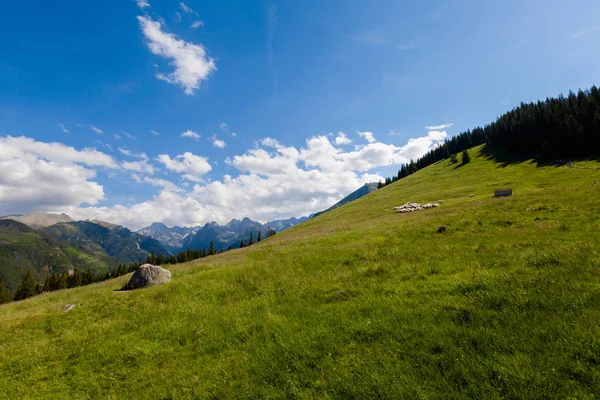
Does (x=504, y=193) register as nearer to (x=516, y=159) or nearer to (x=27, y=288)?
(x=516, y=159)

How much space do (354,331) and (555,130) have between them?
364 feet

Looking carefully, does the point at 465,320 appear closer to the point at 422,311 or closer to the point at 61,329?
the point at 422,311

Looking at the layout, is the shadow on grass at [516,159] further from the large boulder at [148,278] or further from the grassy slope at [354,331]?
the large boulder at [148,278]

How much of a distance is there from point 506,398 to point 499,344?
149 cm

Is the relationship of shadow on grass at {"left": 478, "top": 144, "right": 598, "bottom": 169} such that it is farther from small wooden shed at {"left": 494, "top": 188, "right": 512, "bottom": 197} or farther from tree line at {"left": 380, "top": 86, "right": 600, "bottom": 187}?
small wooden shed at {"left": 494, "top": 188, "right": 512, "bottom": 197}

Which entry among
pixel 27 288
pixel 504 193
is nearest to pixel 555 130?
pixel 504 193

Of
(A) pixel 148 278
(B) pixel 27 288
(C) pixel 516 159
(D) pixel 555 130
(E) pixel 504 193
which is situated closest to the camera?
(A) pixel 148 278

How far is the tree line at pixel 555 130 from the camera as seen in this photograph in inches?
2945

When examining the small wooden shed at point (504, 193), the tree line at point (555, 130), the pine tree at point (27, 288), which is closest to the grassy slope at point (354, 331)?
the small wooden shed at point (504, 193)

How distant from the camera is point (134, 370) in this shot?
26.1 feet

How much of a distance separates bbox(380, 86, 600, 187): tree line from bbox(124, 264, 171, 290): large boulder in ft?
344

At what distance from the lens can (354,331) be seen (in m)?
7.65

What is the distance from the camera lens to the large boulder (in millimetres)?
17203

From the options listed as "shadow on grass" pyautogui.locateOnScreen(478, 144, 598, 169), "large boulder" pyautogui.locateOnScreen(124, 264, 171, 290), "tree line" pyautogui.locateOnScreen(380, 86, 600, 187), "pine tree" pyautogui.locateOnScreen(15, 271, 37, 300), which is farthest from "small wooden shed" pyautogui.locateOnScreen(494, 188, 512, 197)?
"pine tree" pyautogui.locateOnScreen(15, 271, 37, 300)
